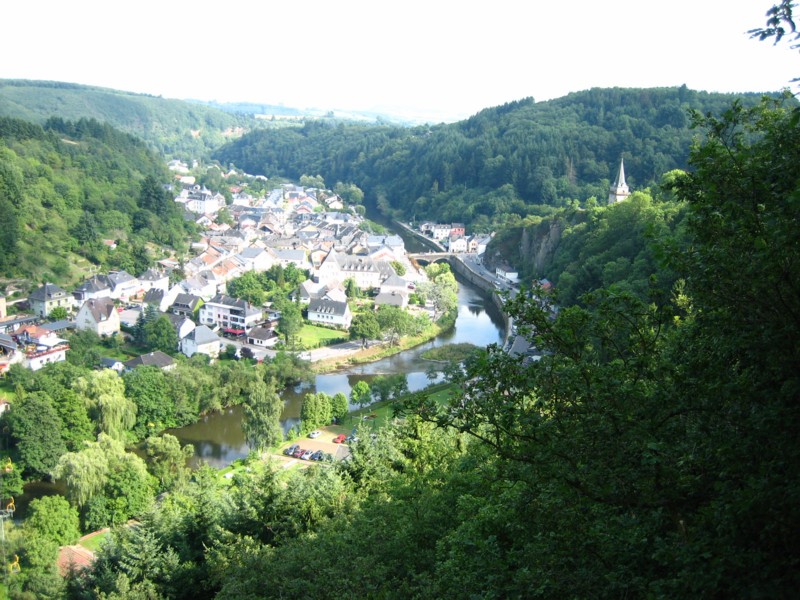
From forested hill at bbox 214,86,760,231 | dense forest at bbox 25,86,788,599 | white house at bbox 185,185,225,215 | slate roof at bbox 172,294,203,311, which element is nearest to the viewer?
dense forest at bbox 25,86,788,599

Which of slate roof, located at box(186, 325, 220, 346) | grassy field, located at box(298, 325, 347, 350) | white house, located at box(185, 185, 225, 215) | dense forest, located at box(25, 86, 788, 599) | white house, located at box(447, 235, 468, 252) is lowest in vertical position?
grassy field, located at box(298, 325, 347, 350)

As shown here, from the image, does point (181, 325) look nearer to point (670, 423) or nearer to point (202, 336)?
point (202, 336)

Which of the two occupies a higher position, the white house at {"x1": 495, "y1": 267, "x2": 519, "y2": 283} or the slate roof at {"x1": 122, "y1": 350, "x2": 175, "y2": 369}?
the white house at {"x1": 495, "y1": 267, "x2": 519, "y2": 283}

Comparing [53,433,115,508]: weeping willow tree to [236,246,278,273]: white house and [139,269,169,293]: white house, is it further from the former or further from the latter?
[236,246,278,273]: white house

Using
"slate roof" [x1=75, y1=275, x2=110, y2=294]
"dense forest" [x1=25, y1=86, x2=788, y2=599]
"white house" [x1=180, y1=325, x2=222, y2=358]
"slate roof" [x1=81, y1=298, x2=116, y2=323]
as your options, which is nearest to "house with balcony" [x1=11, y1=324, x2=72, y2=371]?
"slate roof" [x1=81, y1=298, x2=116, y2=323]

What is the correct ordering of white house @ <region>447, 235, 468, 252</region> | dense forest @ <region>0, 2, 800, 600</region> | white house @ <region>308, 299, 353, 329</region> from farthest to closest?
1. white house @ <region>447, 235, 468, 252</region>
2. white house @ <region>308, 299, 353, 329</region>
3. dense forest @ <region>0, 2, 800, 600</region>

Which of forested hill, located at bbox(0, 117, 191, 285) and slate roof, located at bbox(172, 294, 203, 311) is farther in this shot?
forested hill, located at bbox(0, 117, 191, 285)
